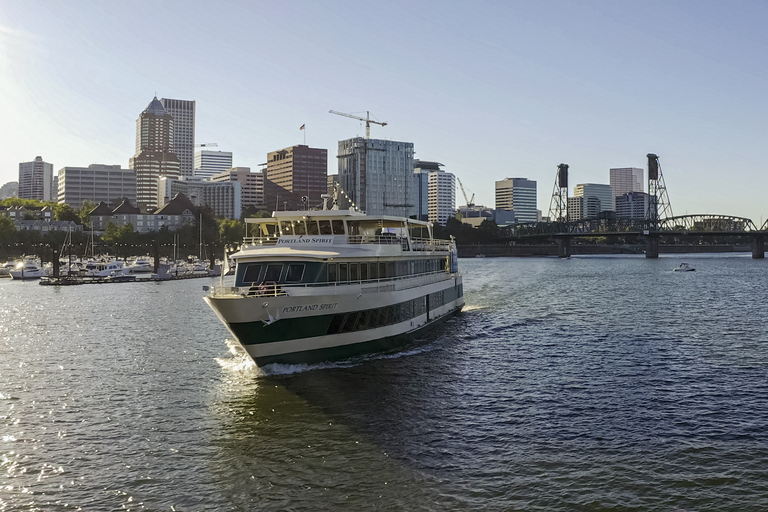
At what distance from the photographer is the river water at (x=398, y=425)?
1848 cm

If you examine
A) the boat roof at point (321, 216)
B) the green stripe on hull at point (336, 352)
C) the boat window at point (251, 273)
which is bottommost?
the green stripe on hull at point (336, 352)

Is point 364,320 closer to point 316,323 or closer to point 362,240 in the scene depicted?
point 316,323

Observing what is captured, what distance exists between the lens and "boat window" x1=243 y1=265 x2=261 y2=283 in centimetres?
3306

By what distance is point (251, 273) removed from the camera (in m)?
33.2

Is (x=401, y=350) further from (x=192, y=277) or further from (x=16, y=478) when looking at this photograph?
(x=192, y=277)

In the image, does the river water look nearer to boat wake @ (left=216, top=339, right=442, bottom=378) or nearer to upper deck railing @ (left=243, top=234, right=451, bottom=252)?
boat wake @ (left=216, top=339, right=442, bottom=378)

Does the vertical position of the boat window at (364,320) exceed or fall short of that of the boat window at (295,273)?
it falls short

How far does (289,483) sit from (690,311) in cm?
5528

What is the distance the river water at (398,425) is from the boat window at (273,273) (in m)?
4.79

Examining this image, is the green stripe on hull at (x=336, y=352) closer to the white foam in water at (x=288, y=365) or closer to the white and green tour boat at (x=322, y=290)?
the white and green tour boat at (x=322, y=290)

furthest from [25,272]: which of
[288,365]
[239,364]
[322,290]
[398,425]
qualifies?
[398,425]

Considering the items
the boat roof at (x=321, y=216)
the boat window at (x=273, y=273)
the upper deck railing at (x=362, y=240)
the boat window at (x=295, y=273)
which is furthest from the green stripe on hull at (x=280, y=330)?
the boat roof at (x=321, y=216)

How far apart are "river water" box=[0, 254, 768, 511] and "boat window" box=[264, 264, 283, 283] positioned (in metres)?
4.79

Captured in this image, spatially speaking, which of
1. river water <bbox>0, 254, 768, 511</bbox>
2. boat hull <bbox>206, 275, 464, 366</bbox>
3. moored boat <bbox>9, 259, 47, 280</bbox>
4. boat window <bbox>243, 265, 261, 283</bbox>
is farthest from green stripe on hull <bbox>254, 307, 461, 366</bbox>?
moored boat <bbox>9, 259, 47, 280</bbox>
